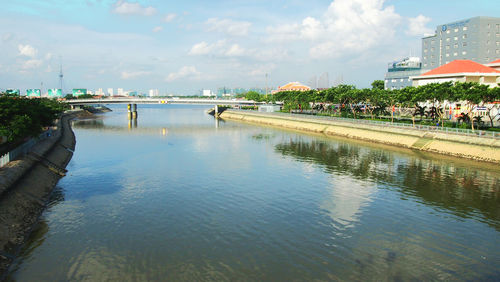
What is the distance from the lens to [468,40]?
436 ft

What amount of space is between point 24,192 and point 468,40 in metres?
152

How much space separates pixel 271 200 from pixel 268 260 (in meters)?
12.6

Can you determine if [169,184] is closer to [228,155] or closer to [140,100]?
[228,155]

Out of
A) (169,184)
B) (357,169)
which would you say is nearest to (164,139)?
(169,184)

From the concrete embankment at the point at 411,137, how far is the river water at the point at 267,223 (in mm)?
3723

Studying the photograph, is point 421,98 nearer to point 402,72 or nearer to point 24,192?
point 24,192

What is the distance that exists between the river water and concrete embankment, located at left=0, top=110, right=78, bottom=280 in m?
0.99

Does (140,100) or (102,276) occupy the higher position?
(140,100)

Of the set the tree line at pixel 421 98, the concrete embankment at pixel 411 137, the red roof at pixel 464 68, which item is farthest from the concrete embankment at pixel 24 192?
the red roof at pixel 464 68

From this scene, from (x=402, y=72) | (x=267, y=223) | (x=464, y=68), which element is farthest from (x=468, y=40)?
(x=267, y=223)

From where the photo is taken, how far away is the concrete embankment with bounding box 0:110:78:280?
80.4ft

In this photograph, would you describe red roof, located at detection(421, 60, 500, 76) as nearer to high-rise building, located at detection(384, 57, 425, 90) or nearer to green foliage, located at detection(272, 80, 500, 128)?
green foliage, located at detection(272, 80, 500, 128)

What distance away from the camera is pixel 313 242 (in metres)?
25.0

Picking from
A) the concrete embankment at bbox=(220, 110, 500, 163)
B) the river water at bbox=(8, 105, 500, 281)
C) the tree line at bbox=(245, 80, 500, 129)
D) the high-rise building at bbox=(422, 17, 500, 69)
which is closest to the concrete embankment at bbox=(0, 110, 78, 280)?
the river water at bbox=(8, 105, 500, 281)
